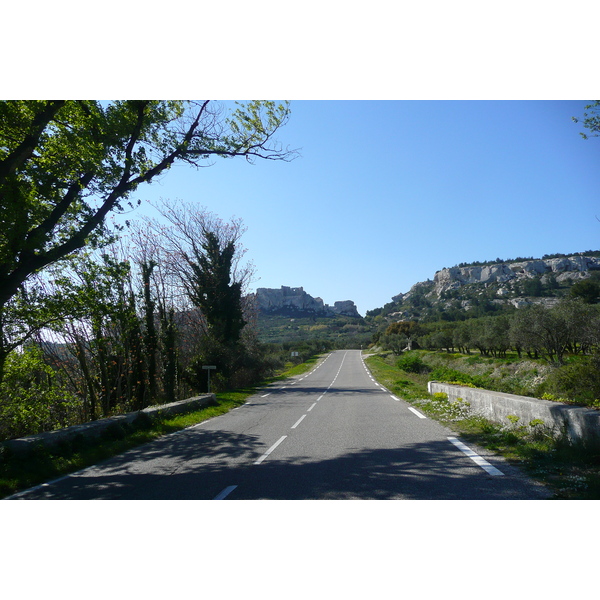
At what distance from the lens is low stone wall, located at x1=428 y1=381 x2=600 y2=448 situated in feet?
18.0

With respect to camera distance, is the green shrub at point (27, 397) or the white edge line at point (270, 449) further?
the green shrub at point (27, 397)

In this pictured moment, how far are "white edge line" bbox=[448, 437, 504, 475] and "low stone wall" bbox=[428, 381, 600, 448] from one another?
1.22m

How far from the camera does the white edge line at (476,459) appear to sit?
534 centimetres

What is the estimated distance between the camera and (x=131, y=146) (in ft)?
33.2

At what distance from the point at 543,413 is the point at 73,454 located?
817cm

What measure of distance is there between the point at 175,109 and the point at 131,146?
1.75 metres

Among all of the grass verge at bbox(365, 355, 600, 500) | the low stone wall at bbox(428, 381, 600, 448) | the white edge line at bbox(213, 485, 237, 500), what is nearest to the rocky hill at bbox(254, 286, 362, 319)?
the low stone wall at bbox(428, 381, 600, 448)

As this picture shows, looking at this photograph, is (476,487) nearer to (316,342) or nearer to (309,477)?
(309,477)

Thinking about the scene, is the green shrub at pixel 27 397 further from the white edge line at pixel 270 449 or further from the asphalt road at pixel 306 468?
the white edge line at pixel 270 449

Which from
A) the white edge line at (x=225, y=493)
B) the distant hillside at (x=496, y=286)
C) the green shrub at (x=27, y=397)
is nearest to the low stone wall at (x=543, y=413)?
the white edge line at (x=225, y=493)

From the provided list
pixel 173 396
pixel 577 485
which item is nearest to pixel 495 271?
pixel 173 396

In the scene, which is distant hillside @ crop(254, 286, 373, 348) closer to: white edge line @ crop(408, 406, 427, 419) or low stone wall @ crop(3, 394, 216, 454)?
low stone wall @ crop(3, 394, 216, 454)

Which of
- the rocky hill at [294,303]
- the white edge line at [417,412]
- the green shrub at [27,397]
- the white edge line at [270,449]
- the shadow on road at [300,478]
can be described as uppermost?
the rocky hill at [294,303]

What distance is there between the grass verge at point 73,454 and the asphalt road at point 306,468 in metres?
0.29
